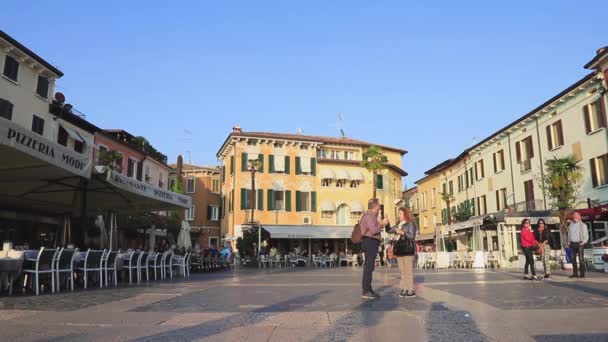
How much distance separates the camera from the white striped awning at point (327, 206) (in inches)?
1549

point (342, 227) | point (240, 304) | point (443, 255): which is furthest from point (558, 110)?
point (240, 304)

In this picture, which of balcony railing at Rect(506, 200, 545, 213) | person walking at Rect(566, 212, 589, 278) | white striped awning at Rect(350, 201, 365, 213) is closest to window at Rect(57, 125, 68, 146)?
white striped awning at Rect(350, 201, 365, 213)

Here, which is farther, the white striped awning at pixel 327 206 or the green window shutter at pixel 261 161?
Answer: the white striped awning at pixel 327 206

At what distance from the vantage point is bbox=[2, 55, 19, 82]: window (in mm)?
21784

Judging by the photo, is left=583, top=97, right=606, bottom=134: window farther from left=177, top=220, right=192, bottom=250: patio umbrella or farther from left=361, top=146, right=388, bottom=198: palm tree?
left=177, top=220, right=192, bottom=250: patio umbrella

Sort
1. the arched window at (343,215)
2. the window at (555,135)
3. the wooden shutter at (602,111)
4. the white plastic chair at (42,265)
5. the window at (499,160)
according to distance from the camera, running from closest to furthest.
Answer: the white plastic chair at (42,265)
the wooden shutter at (602,111)
the window at (555,135)
the window at (499,160)
the arched window at (343,215)

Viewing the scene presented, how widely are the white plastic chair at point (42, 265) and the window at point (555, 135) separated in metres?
25.4

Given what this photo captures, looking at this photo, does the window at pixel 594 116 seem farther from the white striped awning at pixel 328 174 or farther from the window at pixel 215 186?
the window at pixel 215 186

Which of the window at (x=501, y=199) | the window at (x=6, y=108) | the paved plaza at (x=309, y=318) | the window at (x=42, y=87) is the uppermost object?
the window at (x=42, y=87)

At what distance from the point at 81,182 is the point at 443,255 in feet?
61.0

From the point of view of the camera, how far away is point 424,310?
19.7ft

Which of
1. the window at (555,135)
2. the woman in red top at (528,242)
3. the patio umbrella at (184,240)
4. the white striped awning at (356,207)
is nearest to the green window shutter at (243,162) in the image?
the white striped awning at (356,207)

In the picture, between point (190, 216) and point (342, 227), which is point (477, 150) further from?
point (190, 216)

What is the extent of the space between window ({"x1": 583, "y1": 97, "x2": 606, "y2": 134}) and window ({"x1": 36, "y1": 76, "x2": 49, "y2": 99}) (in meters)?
27.6
